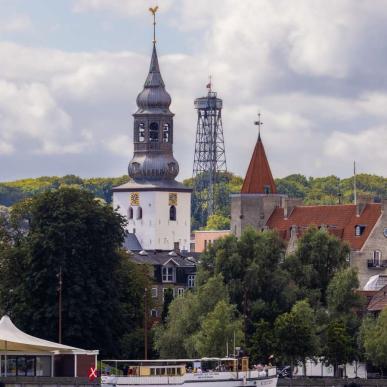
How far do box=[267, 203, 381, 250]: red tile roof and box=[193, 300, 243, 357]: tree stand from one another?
99.6 feet

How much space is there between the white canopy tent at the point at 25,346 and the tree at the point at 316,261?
21278 millimetres

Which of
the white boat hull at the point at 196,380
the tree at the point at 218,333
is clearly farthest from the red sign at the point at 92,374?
the tree at the point at 218,333

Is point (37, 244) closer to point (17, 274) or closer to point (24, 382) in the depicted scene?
point (17, 274)

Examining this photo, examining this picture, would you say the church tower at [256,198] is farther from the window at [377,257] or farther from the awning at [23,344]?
the awning at [23,344]

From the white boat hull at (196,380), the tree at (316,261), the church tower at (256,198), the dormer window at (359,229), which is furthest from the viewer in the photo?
the church tower at (256,198)

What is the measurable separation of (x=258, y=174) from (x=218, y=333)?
52.4m

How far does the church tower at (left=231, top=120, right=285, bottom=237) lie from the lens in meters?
188

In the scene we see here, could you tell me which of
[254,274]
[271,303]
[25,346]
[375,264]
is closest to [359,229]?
[375,264]

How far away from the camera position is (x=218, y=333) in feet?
464

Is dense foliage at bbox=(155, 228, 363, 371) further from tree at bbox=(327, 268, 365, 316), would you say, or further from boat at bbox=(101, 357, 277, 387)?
boat at bbox=(101, 357, 277, 387)

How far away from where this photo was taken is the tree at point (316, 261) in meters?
154

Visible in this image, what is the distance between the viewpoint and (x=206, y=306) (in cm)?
14888

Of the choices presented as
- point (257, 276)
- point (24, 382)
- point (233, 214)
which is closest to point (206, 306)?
point (257, 276)

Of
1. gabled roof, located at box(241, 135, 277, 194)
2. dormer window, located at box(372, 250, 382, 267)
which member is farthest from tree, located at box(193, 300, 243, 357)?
gabled roof, located at box(241, 135, 277, 194)
